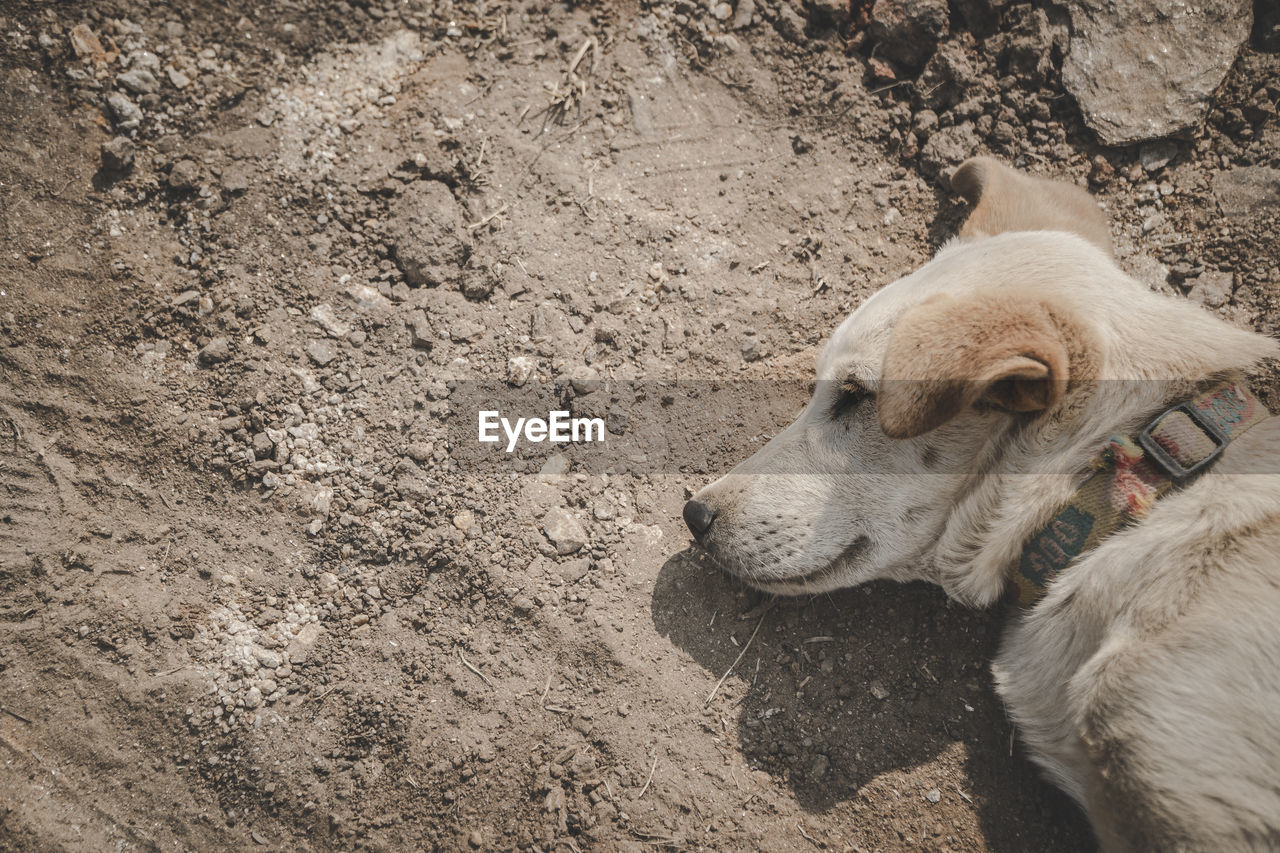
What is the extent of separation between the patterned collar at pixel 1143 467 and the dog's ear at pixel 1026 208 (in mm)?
921

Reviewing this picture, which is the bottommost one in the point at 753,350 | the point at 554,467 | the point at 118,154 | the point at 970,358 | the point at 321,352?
the point at 554,467

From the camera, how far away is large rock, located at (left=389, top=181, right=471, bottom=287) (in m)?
3.85

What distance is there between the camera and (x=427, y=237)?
3859 mm

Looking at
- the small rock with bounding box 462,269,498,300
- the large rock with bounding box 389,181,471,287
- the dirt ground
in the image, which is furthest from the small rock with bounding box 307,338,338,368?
the small rock with bounding box 462,269,498,300

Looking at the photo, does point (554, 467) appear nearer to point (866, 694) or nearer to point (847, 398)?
point (847, 398)

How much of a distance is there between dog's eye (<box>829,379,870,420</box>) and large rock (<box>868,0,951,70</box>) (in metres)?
2.44

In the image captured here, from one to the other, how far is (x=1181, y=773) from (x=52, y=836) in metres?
4.20

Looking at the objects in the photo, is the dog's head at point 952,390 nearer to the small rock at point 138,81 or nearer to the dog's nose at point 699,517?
the dog's nose at point 699,517

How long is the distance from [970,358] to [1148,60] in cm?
278

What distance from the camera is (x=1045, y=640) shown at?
2.82 m

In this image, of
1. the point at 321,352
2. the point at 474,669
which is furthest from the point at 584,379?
the point at 474,669

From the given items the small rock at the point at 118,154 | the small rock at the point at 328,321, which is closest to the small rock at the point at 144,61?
the small rock at the point at 118,154

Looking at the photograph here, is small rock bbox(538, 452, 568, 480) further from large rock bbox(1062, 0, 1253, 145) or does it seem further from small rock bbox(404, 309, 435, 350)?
large rock bbox(1062, 0, 1253, 145)

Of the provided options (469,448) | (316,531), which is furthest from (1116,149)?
(316,531)
